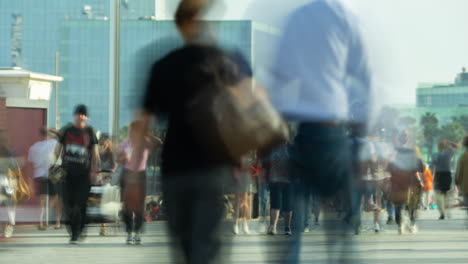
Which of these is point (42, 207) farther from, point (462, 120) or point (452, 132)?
point (462, 120)

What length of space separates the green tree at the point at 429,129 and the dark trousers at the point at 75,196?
119787mm

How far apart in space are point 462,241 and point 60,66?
440 ft

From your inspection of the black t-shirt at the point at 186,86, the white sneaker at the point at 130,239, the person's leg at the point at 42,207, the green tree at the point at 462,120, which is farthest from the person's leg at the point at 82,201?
the green tree at the point at 462,120

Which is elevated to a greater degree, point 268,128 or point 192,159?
point 268,128

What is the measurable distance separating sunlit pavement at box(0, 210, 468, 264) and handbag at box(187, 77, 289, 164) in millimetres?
4334

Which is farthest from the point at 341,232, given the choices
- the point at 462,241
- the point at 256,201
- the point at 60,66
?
the point at 60,66

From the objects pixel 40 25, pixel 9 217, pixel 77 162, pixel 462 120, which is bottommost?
pixel 9 217

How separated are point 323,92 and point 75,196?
10532 mm

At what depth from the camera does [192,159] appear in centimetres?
483

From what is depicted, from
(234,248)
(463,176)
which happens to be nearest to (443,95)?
(463,176)

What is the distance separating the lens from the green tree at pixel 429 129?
13538cm

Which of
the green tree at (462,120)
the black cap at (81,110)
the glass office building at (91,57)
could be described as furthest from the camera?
the glass office building at (91,57)

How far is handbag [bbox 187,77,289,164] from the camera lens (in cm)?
475

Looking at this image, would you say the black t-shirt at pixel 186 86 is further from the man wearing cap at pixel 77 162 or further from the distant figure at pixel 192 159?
the man wearing cap at pixel 77 162
